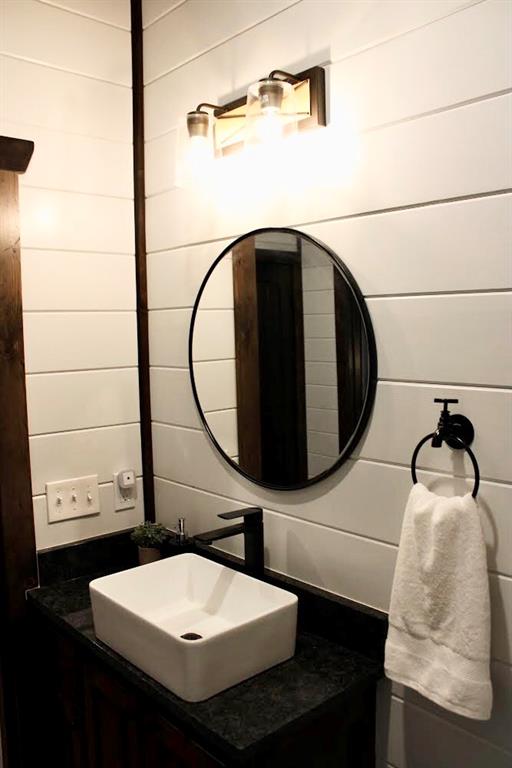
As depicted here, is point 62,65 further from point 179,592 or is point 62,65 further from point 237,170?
point 179,592

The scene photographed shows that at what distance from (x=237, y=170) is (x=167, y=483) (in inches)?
36.3

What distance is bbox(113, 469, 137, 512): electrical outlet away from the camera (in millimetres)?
2020

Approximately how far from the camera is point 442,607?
46.8 inches

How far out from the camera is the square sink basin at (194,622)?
4.27 feet

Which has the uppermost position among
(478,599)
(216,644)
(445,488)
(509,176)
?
(509,176)

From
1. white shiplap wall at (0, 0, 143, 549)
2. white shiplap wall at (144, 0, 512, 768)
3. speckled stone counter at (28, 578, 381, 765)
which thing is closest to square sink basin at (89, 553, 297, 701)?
speckled stone counter at (28, 578, 381, 765)

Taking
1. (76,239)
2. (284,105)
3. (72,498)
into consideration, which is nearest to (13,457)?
(72,498)

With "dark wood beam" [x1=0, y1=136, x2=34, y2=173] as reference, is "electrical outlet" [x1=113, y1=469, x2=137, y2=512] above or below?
below

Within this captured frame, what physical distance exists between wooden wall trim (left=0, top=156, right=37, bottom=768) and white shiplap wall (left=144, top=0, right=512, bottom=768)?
0.51 meters

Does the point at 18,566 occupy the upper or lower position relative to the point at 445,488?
lower

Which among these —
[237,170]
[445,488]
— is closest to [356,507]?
[445,488]

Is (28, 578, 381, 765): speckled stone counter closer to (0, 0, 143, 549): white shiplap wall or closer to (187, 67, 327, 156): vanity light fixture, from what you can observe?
(0, 0, 143, 549): white shiplap wall

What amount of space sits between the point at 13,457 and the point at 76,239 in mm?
626

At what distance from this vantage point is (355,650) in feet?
4.80
